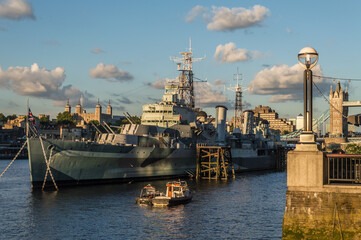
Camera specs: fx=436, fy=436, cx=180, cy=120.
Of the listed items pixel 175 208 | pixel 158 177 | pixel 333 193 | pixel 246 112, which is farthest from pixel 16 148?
pixel 333 193

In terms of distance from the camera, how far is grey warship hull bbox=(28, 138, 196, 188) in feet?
148

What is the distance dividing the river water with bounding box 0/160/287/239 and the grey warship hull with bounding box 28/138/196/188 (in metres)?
1.86

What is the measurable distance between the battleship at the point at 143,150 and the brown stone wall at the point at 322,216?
112 feet

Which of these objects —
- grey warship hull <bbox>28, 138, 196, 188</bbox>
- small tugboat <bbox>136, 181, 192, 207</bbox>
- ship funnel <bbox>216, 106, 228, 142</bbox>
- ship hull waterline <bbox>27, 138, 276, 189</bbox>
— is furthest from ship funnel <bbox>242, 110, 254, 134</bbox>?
small tugboat <bbox>136, 181, 192, 207</bbox>

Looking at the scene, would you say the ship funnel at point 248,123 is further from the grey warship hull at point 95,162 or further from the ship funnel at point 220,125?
the grey warship hull at point 95,162

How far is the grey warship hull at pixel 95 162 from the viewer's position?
45.2 meters

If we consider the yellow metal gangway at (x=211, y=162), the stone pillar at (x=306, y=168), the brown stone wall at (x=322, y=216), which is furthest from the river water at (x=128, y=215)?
the yellow metal gangway at (x=211, y=162)

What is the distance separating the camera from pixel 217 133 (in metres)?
74.4

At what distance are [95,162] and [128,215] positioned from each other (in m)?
17.0

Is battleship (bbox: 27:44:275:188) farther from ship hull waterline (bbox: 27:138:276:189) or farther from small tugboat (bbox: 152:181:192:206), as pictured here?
small tugboat (bbox: 152:181:192:206)

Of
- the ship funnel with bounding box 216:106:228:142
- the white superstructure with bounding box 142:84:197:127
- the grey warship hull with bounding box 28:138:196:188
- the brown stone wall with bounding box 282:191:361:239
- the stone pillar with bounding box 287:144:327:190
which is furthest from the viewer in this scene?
the ship funnel with bounding box 216:106:228:142

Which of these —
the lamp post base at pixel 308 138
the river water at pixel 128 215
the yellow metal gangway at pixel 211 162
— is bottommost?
the river water at pixel 128 215

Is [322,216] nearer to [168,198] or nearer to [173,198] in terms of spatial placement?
[168,198]

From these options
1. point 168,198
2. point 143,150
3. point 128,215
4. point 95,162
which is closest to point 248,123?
point 143,150
